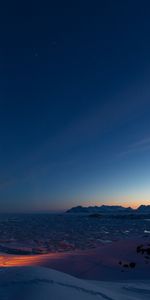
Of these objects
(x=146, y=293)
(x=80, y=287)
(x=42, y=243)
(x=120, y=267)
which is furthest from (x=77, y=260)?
(x=42, y=243)

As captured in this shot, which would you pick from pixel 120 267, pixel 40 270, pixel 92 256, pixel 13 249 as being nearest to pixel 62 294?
pixel 40 270

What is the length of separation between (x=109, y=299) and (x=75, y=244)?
14.8 m

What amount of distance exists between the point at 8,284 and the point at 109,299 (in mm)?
1604

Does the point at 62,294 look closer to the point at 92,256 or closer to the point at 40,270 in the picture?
the point at 40,270

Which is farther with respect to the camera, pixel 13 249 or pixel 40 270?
pixel 13 249

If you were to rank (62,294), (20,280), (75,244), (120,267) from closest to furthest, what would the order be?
(62,294)
(20,280)
(120,267)
(75,244)

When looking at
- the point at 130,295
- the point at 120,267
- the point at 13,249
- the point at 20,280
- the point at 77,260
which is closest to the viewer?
the point at 20,280

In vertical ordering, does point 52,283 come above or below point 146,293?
above

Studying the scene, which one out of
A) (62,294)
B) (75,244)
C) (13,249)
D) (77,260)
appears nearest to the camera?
(62,294)

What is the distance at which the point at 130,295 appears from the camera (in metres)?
6.46

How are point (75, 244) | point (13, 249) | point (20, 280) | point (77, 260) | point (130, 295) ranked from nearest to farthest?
point (20, 280)
point (130, 295)
point (77, 260)
point (13, 249)
point (75, 244)

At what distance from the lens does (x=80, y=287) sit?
599 centimetres

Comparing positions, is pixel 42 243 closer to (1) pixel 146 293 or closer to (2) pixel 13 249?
(2) pixel 13 249

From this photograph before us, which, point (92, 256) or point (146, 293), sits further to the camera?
point (92, 256)
